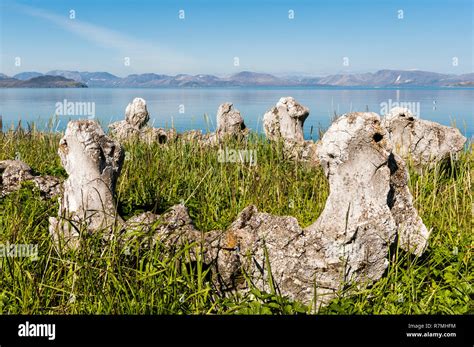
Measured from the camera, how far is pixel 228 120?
33.8 feet

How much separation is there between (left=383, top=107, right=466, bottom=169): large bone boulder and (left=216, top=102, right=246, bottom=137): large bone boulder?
3.44 m

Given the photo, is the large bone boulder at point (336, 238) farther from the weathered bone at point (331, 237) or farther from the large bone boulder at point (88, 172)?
the large bone boulder at point (88, 172)

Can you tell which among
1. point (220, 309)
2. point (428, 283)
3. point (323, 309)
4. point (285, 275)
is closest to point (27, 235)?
point (220, 309)

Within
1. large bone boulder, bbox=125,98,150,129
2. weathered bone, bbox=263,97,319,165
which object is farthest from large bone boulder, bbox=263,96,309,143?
large bone boulder, bbox=125,98,150,129

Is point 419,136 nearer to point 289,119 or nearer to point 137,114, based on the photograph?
point 289,119

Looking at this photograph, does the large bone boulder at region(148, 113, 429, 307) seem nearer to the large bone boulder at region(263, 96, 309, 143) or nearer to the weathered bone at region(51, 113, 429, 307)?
the weathered bone at region(51, 113, 429, 307)

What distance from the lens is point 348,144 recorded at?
376cm

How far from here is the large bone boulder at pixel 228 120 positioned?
10.2 metres

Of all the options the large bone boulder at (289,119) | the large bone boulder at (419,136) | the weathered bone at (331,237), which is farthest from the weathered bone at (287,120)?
the weathered bone at (331,237)

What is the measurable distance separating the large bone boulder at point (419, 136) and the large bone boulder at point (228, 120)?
344 cm

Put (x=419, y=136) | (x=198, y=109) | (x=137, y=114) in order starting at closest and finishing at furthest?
1. (x=419, y=136)
2. (x=198, y=109)
3. (x=137, y=114)

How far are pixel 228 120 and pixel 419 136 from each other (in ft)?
13.2

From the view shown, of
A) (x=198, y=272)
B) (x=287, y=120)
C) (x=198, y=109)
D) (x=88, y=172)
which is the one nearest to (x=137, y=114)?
(x=198, y=109)

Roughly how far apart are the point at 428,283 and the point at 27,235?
3352 mm
